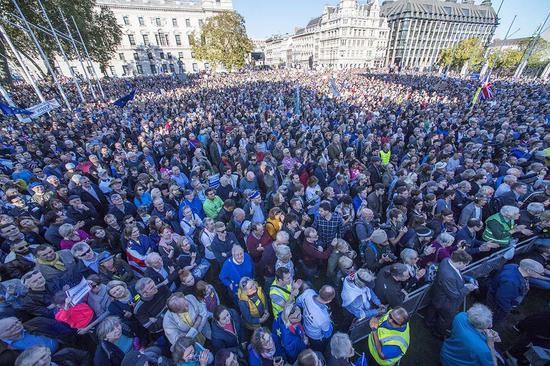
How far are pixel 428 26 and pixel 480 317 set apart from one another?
3572 inches

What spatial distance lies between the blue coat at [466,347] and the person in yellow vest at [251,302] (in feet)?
7.73

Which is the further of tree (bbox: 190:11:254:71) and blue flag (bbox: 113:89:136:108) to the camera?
tree (bbox: 190:11:254:71)

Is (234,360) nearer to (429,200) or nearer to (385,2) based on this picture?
(429,200)

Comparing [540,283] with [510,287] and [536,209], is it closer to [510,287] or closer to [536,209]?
[536,209]

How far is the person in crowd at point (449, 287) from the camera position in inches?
130

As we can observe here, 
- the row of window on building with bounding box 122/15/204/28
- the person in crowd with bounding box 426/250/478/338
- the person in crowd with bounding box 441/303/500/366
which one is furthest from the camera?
the row of window on building with bounding box 122/15/204/28

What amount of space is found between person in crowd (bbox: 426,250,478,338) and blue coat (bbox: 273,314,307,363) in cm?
223

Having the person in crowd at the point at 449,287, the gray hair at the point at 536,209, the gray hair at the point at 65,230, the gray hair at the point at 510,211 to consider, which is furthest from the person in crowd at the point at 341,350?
the gray hair at the point at 65,230

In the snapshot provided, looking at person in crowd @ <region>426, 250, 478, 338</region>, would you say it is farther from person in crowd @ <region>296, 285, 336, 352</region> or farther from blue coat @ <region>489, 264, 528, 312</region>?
person in crowd @ <region>296, 285, 336, 352</region>

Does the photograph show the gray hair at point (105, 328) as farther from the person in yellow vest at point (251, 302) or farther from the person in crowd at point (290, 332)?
the person in crowd at point (290, 332)

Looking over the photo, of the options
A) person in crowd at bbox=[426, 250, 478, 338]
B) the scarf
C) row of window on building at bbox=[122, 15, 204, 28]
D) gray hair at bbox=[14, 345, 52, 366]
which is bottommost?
person in crowd at bbox=[426, 250, 478, 338]

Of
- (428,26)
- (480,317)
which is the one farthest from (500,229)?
(428,26)

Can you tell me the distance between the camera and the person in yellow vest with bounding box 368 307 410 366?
2.53 metres

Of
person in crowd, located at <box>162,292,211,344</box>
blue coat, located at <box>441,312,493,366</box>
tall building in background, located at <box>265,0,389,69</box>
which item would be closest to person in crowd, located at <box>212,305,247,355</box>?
person in crowd, located at <box>162,292,211,344</box>
